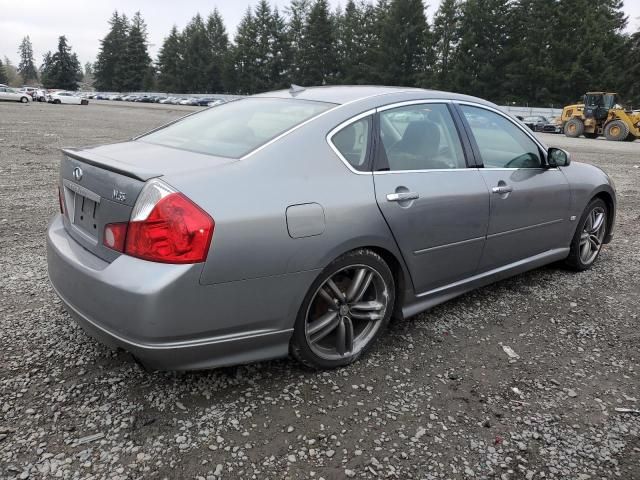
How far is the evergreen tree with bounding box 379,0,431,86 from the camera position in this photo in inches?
2685

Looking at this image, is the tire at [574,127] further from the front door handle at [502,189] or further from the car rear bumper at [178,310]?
the car rear bumper at [178,310]

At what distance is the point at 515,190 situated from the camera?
3701 millimetres

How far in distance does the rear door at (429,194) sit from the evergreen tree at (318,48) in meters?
78.5

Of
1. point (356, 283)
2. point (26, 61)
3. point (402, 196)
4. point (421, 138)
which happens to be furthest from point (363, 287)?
point (26, 61)

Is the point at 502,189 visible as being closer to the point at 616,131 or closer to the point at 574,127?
the point at 616,131

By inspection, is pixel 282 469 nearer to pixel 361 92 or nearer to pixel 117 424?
pixel 117 424

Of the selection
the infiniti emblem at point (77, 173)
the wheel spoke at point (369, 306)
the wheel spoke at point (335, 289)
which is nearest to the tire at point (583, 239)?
the wheel spoke at point (369, 306)

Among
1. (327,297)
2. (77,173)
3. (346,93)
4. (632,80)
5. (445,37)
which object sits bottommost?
(327,297)

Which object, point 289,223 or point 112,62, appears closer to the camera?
point 289,223

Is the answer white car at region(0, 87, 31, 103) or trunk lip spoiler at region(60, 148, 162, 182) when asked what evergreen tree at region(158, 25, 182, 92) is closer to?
white car at region(0, 87, 31, 103)

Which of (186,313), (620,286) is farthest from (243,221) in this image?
(620,286)

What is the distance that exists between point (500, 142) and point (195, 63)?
307ft

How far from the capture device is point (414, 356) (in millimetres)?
3117

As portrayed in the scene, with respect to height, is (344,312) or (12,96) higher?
(12,96)
